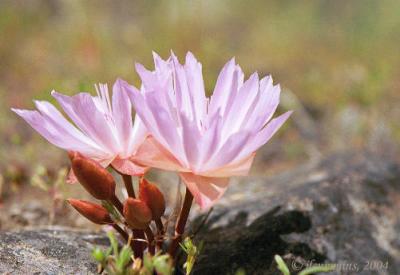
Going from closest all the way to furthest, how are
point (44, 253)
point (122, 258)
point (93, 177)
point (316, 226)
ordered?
point (122, 258)
point (93, 177)
point (44, 253)
point (316, 226)

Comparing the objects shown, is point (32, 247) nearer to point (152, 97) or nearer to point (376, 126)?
point (152, 97)

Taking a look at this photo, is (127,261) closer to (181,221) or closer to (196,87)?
(181,221)

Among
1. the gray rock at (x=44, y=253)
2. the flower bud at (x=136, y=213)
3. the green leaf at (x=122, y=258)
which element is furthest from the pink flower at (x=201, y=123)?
the gray rock at (x=44, y=253)

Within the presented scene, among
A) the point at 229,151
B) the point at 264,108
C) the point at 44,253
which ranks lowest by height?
the point at 44,253

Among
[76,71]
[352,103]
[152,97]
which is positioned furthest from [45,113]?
[76,71]

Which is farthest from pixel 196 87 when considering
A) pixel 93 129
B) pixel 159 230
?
pixel 159 230
